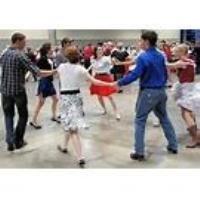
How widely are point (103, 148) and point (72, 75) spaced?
1.21 meters

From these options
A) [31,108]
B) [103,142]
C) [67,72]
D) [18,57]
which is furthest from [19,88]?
[31,108]

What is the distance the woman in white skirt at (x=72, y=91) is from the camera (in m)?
4.34

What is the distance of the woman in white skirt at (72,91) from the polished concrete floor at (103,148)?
14.7 inches

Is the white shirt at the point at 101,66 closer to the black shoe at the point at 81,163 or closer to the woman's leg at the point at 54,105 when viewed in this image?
the woman's leg at the point at 54,105

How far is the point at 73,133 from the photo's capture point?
4.49m

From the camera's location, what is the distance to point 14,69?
478cm

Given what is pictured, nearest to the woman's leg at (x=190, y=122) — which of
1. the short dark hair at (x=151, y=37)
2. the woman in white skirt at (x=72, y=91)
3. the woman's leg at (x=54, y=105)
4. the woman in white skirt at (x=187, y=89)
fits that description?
the woman in white skirt at (x=187, y=89)

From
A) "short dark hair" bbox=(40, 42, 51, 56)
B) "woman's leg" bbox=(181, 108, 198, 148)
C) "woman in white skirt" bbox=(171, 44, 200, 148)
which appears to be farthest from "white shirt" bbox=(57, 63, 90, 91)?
"short dark hair" bbox=(40, 42, 51, 56)

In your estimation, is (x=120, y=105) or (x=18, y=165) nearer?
(x=18, y=165)

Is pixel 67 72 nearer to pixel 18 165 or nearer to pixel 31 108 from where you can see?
pixel 18 165

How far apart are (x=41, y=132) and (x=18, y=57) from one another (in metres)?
1.57

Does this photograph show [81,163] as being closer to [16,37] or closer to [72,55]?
[72,55]

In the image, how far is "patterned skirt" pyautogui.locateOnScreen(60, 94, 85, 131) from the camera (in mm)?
4414
